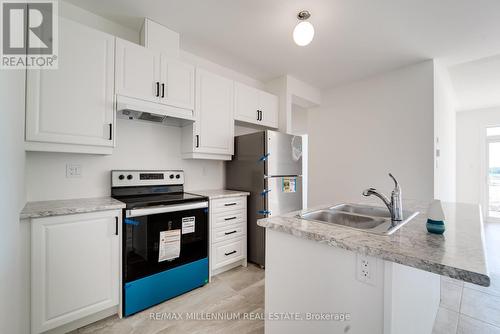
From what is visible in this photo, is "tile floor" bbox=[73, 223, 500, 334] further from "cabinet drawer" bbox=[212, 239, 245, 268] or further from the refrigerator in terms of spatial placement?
the refrigerator

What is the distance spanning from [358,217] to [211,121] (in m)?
1.87

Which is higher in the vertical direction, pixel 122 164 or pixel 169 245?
pixel 122 164

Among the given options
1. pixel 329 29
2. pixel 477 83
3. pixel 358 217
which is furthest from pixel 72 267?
pixel 477 83

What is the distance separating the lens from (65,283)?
1478 millimetres

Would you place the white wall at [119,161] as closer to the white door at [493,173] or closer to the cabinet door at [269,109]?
the cabinet door at [269,109]

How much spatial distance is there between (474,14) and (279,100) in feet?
7.24

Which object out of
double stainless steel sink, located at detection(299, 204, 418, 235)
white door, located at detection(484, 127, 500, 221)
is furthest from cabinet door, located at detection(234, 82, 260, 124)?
white door, located at detection(484, 127, 500, 221)

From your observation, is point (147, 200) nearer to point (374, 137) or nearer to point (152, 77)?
point (152, 77)

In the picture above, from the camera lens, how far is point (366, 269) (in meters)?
0.91

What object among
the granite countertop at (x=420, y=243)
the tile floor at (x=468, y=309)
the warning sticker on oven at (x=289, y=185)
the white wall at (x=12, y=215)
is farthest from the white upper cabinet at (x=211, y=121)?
the tile floor at (x=468, y=309)

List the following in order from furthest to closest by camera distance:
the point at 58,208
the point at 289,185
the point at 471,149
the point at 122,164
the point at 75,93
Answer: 1. the point at 471,149
2. the point at 289,185
3. the point at 122,164
4. the point at 75,93
5. the point at 58,208

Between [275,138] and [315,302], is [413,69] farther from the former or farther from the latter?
[315,302]

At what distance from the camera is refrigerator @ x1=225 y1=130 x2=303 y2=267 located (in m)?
2.59

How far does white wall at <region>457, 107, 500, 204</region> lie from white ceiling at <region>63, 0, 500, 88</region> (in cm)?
352
